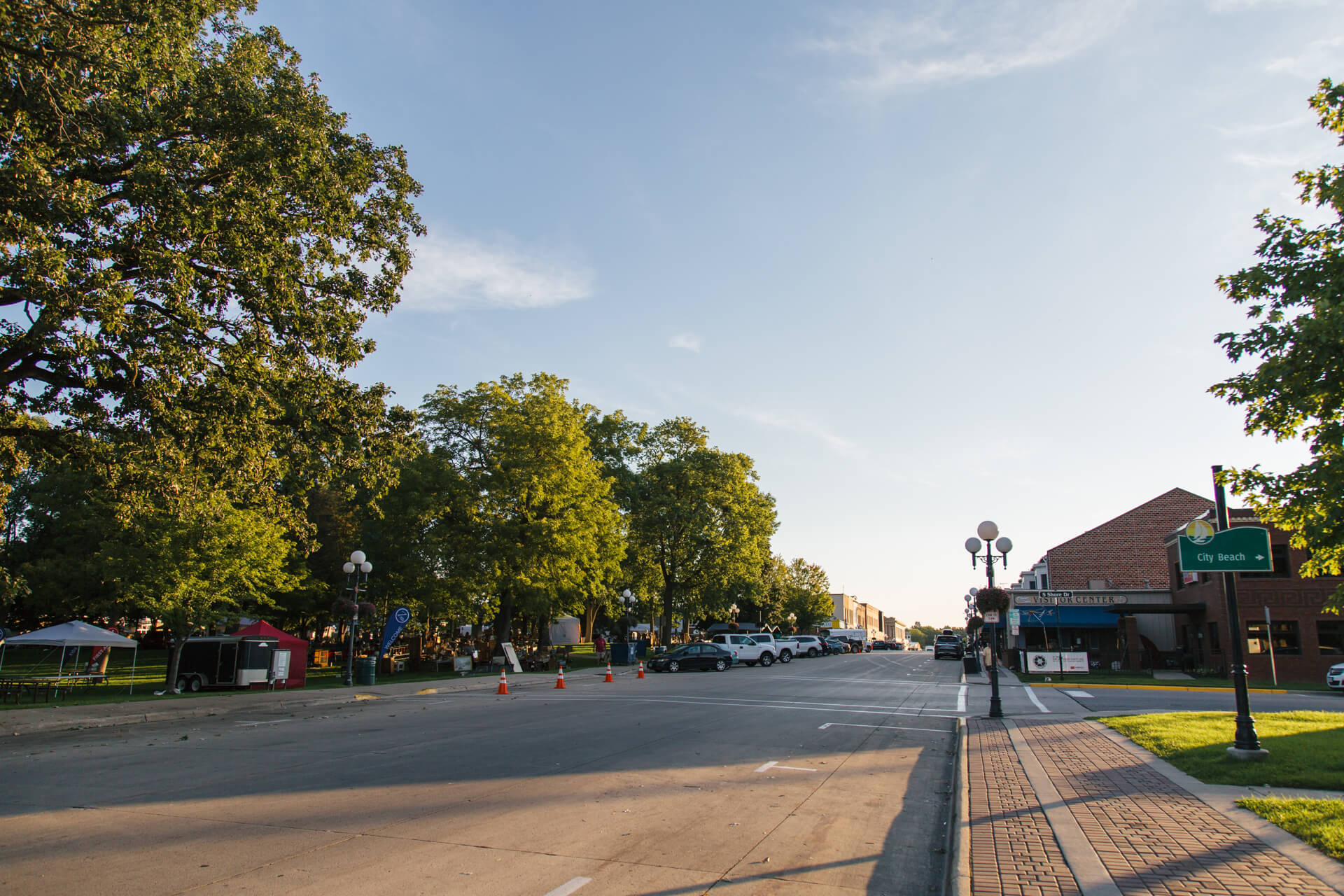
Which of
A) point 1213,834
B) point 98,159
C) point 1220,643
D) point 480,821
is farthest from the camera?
point 1220,643

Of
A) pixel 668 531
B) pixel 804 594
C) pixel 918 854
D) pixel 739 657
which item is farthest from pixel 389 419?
pixel 804 594

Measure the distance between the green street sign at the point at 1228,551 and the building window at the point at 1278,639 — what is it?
27.3 metres

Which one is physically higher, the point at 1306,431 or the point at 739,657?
the point at 1306,431

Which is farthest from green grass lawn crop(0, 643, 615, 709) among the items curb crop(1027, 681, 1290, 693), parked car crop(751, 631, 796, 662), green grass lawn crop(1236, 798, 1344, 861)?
green grass lawn crop(1236, 798, 1344, 861)

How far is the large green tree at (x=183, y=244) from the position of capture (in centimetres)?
1246

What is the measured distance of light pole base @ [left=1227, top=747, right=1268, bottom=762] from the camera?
9586 mm

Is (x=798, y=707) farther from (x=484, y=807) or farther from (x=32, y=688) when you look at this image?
(x=32, y=688)

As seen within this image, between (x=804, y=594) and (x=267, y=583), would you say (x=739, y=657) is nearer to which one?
(x=267, y=583)

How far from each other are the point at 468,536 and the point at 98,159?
24831 millimetres

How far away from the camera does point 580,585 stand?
38562 millimetres

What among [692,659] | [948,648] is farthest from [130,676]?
[948,648]

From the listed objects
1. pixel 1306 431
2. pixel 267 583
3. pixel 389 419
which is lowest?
pixel 267 583

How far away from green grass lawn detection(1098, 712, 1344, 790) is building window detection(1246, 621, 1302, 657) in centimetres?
1933

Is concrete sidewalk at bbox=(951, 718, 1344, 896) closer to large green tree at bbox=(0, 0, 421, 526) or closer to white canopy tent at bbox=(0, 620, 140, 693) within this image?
large green tree at bbox=(0, 0, 421, 526)
